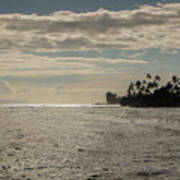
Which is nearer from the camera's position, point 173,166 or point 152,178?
point 152,178

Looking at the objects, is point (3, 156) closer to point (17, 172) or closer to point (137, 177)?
point (17, 172)

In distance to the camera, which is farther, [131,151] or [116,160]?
[131,151]

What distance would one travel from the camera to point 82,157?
21250mm

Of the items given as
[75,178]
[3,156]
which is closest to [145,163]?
[75,178]

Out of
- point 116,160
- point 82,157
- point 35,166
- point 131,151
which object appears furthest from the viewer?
point 131,151

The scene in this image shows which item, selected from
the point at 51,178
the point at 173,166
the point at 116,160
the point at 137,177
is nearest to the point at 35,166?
the point at 51,178

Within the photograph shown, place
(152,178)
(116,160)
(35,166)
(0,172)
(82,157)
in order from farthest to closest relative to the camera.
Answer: (82,157) → (116,160) → (35,166) → (0,172) → (152,178)

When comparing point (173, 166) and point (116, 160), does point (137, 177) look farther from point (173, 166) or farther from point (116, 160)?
point (116, 160)

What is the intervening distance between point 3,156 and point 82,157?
199 inches

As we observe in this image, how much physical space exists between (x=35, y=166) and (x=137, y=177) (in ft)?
19.3

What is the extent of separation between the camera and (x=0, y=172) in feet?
53.0

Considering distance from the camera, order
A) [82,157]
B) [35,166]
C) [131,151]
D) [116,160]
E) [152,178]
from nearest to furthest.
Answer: [152,178], [35,166], [116,160], [82,157], [131,151]

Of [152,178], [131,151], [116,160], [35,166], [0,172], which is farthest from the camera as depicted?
[131,151]

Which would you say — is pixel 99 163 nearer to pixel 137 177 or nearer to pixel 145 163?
pixel 145 163
